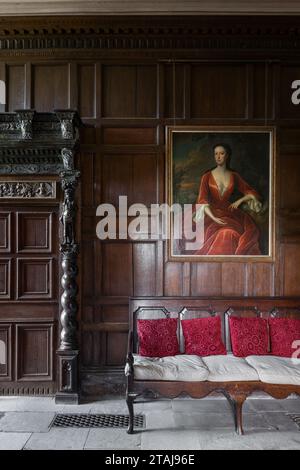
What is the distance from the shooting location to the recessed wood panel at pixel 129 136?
4758 mm

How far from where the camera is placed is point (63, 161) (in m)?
4.44

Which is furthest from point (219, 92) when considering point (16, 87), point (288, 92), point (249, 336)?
point (249, 336)

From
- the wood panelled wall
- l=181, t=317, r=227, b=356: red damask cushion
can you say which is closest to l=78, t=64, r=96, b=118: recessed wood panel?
the wood panelled wall

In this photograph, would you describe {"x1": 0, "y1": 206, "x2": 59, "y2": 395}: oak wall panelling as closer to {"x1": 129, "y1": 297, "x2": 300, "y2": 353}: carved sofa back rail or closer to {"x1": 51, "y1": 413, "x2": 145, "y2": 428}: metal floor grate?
{"x1": 51, "y1": 413, "x2": 145, "y2": 428}: metal floor grate

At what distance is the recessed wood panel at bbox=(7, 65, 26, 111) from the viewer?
479 centimetres

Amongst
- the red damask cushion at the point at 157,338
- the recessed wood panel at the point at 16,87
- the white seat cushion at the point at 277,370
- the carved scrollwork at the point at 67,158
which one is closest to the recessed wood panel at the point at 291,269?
the white seat cushion at the point at 277,370

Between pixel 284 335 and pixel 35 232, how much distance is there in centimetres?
296

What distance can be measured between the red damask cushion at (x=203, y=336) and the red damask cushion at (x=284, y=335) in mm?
539

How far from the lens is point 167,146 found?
4.73 meters

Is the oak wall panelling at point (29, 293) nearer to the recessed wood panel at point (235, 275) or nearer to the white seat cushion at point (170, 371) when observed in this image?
the white seat cushion at point (170, 371)

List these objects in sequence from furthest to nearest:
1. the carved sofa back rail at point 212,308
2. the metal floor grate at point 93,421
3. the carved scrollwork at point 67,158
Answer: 1. the carved sofa back rail at point 212,308
2. the carved scrollwork at point 67,158
3. the metal floor grate at point 93,421

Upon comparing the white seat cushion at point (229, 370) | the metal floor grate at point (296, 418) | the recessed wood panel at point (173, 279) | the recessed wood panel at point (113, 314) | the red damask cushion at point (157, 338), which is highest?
the recessed wood panel at point (173, 279)

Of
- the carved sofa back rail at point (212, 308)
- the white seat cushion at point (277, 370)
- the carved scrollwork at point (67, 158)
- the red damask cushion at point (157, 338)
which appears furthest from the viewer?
the carved sofa back rail at point (212, 308)

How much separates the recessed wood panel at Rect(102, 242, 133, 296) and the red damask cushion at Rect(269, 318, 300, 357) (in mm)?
1616
